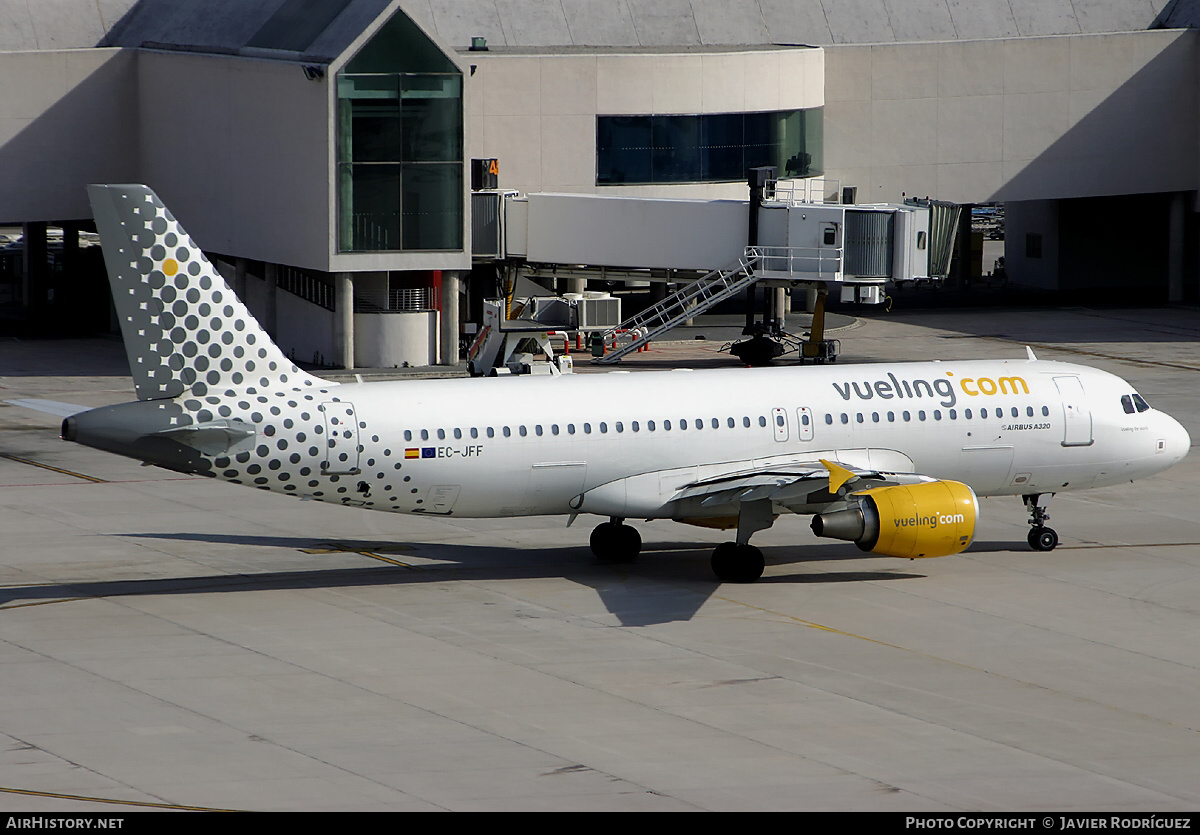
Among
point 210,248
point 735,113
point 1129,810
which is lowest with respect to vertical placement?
point 1129,810

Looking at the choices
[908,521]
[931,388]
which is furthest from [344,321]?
[908,521]

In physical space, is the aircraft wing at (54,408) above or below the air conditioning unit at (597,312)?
below

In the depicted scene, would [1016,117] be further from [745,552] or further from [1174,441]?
[745,552]

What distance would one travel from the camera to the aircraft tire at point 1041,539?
3862cm

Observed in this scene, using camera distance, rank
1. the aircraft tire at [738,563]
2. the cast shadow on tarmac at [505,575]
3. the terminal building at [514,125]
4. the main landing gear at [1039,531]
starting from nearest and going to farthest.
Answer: the cast shadow on tarmac at [505,575], the aircraft tire at [738,563], the main landing gear at [1039,531], the terminal building at [514,125]

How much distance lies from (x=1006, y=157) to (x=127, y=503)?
179 feet

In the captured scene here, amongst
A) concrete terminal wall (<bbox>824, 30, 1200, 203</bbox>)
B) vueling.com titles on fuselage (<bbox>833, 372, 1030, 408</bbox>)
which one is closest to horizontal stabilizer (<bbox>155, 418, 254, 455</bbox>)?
vueling.com titles on fuselage (<bbox>833, 372, 1030, 408</bbox>)

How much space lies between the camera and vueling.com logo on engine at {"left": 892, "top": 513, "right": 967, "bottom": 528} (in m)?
32.5

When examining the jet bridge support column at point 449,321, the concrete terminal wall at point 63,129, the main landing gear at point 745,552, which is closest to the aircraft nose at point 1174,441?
the main landing gear at point 745,552

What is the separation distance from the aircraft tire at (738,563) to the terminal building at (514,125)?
110ft

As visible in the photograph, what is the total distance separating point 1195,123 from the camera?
284 ft

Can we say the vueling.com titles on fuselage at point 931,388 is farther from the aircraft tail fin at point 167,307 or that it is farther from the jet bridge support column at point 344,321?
the jet bridge support column at point 344,321

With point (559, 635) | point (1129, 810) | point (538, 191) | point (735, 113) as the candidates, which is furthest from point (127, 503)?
point (735, 113)
